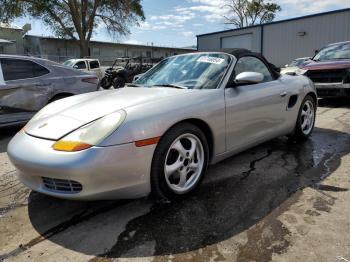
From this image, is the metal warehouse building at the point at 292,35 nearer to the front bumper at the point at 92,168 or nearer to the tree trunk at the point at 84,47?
the tree trunk at the point at 84,47

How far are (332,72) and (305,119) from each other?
12.4ft

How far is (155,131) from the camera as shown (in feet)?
8.96

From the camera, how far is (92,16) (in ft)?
103

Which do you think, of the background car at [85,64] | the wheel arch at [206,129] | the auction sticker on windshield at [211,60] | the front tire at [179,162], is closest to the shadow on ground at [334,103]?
the auction sticker on windshield at [211,60]

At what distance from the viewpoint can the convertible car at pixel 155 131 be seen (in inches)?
101

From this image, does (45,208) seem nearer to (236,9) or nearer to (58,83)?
(58,83)

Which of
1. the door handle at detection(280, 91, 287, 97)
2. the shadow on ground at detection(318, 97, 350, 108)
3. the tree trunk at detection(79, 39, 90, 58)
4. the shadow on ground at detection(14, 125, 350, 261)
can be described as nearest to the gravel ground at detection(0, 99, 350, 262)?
the shadow on ground at detection(14, 125, 350, 261)

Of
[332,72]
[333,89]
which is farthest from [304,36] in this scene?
[333,89]

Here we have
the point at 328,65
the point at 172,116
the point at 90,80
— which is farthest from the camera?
the point at 328,65

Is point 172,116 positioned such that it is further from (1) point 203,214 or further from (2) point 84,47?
(2) point 84,47

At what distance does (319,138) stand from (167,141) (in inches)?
126

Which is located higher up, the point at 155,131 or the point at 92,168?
the point at 155,131

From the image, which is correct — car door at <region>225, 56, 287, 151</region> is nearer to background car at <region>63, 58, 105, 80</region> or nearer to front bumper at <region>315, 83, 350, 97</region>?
front bumper at <region>315, 83, 350, 97</region>

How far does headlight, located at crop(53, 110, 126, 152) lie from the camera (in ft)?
8.37
